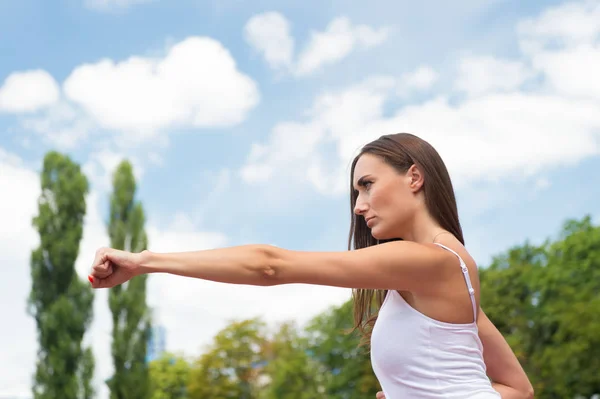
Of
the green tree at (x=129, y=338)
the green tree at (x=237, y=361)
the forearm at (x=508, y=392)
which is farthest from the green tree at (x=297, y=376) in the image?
the forearm at (x=508, y=392)

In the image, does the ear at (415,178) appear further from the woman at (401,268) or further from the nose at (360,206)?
the nose at (360,206)

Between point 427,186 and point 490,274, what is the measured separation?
2456 centimetres

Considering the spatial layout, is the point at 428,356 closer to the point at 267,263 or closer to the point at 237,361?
the point at 267,263

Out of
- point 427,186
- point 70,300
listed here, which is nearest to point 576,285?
point 70,300

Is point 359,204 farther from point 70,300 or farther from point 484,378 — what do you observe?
point 70,300

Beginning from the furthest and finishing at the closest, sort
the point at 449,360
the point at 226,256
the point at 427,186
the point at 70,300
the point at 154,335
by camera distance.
→ the point at 154,335 → the point at 70,300 → the point at 427,186 → the point at 449,360 → the point at 226,256

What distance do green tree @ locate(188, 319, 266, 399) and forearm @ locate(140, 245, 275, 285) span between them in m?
29.3

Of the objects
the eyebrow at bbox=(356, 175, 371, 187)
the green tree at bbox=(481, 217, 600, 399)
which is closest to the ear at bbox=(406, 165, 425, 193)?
the eyebrow at bbox=(356, 175, 371, 187)

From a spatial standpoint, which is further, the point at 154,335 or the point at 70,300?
the point at 154,335

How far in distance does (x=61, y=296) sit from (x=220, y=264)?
2395 centimetres

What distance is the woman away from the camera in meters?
2.13

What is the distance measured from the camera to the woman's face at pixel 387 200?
256 cm

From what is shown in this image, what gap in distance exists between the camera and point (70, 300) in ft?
81.6

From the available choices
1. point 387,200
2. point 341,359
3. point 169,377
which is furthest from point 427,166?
point 169,377
